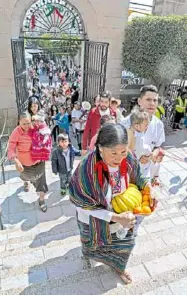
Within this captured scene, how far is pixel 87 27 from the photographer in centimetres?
744

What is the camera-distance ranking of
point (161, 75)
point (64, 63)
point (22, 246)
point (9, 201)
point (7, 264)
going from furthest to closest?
point (64, 63), point (161, 75), point (9, 201), point (22, 246), point (7, 264)

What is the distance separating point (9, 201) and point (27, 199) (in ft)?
1.00

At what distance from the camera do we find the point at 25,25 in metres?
7.04

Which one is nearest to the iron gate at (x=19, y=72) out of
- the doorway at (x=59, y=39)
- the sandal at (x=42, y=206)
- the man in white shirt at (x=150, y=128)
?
the doorway at (x=59, y=39)

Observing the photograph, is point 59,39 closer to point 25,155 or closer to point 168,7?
point 25,155

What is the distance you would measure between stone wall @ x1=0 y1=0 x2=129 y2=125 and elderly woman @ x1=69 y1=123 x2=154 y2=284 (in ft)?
20.0

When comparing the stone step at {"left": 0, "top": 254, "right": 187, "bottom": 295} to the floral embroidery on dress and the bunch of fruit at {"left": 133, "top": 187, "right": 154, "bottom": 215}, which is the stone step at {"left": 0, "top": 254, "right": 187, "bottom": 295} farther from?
the floral embroidery on dress

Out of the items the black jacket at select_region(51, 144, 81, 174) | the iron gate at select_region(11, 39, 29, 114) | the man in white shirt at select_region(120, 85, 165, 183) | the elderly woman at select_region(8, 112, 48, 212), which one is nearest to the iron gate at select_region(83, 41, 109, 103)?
the iron gate at select_region(11, 39, 29, 114)

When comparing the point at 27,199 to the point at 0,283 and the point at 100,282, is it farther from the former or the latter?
the point at 100,282

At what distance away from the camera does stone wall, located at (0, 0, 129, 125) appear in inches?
262

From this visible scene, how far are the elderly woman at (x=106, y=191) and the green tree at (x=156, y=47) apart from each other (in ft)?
21.2

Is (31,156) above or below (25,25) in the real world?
below

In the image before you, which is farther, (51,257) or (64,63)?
(64,63)

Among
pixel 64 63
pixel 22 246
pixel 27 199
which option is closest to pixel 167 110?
pixel 27 199
